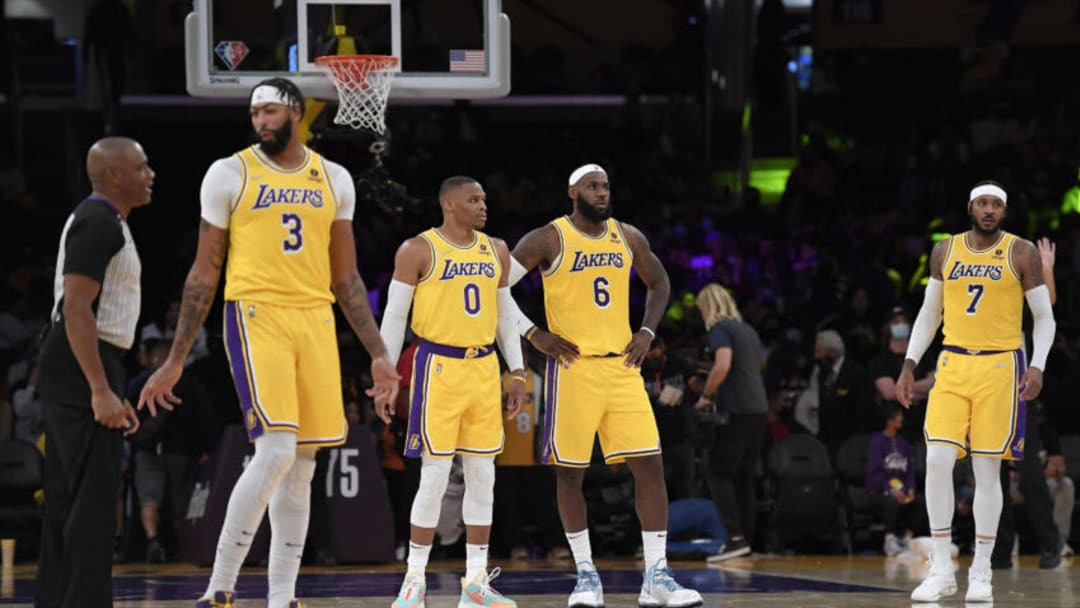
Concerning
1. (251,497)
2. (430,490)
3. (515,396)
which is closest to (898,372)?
(515,396)

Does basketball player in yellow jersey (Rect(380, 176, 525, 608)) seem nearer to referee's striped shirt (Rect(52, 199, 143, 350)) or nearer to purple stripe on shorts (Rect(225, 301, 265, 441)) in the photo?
purple stripe on shorts (Rect(225, 301, 265, 441))

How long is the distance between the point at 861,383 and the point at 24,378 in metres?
7.69

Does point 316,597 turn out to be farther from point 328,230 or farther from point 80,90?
point 80,90

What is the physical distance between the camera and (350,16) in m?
12.4

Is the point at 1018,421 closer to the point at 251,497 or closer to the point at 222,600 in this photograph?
the point at 251,497

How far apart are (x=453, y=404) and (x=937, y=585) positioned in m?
3.24

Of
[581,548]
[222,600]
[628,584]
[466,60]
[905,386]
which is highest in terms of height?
[466,60]

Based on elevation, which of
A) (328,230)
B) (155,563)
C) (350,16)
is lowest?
(155,563)

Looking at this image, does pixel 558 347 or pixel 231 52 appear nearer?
pixel 558 347

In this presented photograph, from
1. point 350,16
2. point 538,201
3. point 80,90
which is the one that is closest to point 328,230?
point 350,16

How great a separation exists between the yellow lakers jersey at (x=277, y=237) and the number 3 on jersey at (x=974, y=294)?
4.60m

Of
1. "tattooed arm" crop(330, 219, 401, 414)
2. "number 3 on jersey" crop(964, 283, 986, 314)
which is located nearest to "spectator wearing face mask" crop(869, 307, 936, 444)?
"number 3 on jersey" crop(964, 283, 986, 314)

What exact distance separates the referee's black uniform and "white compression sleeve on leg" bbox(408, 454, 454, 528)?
2.41 m

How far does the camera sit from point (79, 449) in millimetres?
7254
